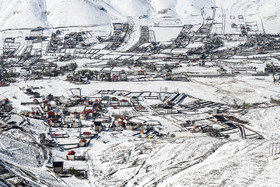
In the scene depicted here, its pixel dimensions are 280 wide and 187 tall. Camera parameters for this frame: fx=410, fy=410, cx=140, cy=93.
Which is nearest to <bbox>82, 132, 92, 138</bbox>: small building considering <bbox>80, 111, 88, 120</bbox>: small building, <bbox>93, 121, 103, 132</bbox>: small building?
<bbox>93, 121, 103, 132</bbox>: small building

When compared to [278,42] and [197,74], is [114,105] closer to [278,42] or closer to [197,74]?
[197,74]

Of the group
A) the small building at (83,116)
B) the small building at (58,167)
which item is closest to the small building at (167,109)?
the small building at (83,116)

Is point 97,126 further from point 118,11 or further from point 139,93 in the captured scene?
point 118,11

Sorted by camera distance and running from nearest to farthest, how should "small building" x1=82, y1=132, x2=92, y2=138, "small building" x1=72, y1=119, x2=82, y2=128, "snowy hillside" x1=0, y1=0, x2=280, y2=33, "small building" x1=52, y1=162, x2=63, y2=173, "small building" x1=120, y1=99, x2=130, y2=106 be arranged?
1. "small building" x1=52, y1=162, x2=63, y2=173
2. "small building" x1=82, y1=132, x2=92, y2=138
3. "small building" x1=72, y1=119, x2=82, y2=128
4. "small building" x1=120, y1=99, x2=130, y2=106
5. "snowy hillside" x1=0, y1=0, x2=280, y2=33

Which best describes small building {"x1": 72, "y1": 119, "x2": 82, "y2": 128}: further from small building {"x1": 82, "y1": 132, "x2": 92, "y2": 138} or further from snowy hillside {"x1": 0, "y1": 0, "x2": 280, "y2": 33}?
snowy hillside {"x1": 0, "y1": 0, "x2": 280, "y2": 33}

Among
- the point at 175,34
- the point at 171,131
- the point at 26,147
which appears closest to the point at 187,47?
the point at 175,34

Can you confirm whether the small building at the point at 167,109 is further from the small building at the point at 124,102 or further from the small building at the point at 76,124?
the small building at the point at 76,124
